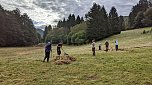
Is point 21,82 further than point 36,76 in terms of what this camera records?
No

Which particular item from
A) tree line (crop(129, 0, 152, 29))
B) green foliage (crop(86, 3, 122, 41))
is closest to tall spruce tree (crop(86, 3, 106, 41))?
green foliage (crop(86, 3, 122, 41))

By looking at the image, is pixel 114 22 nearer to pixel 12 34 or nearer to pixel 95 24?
pixel 95 24

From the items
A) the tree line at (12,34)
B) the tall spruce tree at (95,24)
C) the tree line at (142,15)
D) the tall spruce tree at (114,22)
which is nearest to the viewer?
the tall spruce tree at (95,24)

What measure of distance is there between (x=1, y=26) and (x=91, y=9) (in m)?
34.6

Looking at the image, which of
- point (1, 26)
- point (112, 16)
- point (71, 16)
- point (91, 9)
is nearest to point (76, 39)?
point (91, 9)

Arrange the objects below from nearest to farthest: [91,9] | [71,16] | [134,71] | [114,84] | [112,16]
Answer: [114,84]
[134,71]
[91,9]
[112,16]
[71,16]

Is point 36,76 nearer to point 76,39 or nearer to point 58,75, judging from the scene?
point 58,75

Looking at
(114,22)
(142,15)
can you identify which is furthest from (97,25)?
(142,15)

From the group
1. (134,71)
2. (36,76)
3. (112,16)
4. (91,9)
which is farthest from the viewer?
(112,16)

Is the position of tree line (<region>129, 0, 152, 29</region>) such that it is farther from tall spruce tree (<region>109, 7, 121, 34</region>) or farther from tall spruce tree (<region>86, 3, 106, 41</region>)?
tall spruce tree (<region>86, 3, 106, 41</region>)

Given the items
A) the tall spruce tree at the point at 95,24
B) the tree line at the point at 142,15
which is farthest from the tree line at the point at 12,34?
the tree line at the point at 142,15

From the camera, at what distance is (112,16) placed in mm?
119562

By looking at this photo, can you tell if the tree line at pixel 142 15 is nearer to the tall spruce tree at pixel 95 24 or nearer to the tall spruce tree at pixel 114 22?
the tall spruce tree at pixel 114 22

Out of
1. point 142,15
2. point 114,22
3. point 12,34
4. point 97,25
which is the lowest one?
point 12,34
